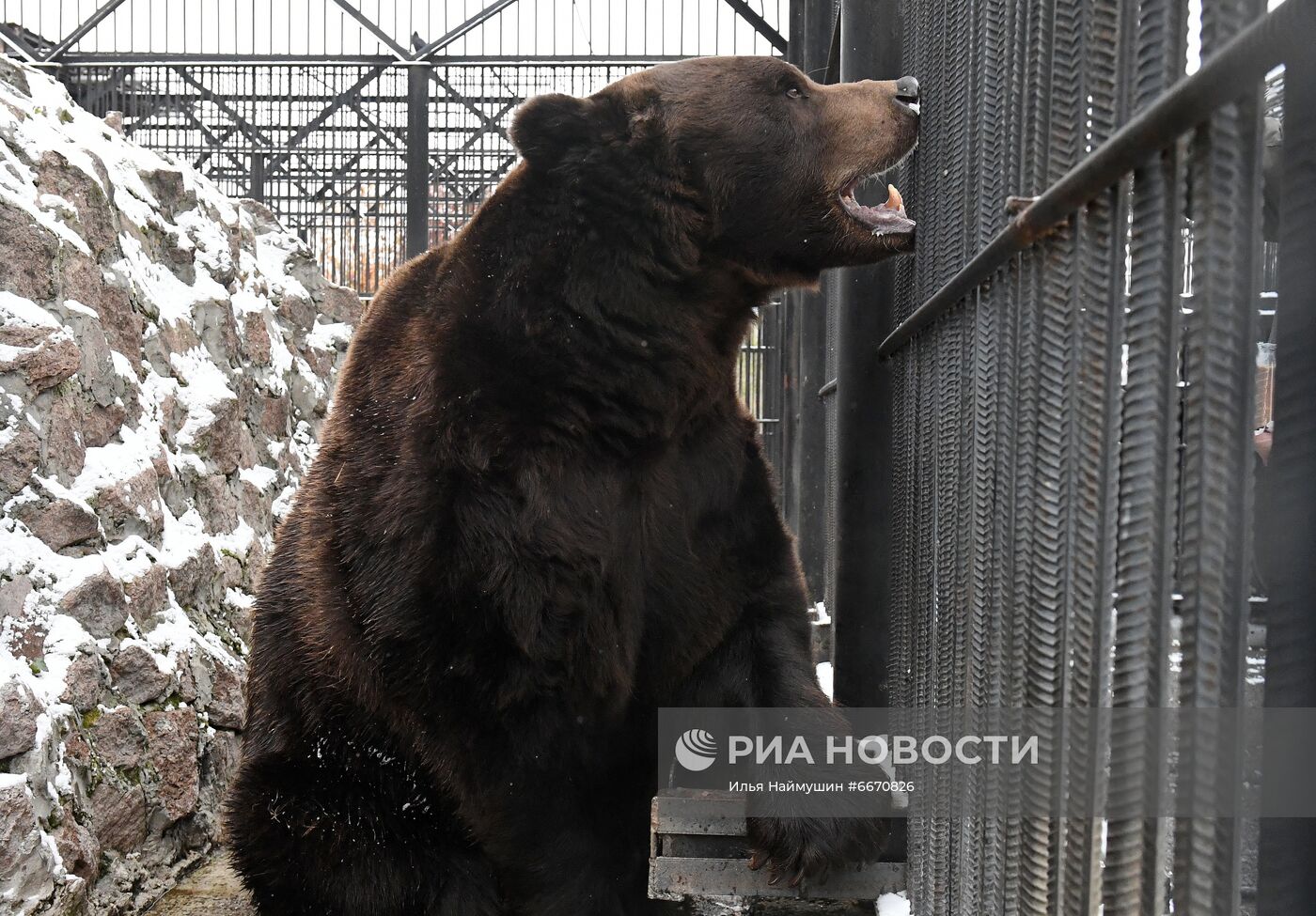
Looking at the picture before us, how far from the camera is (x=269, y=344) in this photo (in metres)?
5.53

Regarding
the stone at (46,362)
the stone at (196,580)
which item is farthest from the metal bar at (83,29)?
the stone at (46,362)

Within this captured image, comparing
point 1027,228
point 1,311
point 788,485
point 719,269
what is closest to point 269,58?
point 788,485

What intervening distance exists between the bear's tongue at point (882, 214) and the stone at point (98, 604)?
237 cm

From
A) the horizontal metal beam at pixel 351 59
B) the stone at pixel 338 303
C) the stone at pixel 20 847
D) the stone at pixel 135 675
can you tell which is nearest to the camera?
the stone at pixel 20 847

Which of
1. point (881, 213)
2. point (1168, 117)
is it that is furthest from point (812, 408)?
point (1168, 117)

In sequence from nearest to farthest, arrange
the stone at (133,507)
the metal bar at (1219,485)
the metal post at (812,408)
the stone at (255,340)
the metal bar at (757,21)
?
the metal bar at (1219,485) < the stone at (133,507) < the metal post at (812,408) < the stone at (255,340) < the metal bar at (757,21)

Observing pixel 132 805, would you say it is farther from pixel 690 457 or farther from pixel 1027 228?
pixel 1027 228

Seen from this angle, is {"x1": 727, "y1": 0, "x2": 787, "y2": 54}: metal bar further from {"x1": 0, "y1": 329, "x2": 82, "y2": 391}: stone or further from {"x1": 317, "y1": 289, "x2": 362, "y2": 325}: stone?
{"x1": 0, "y1": 329, "x2": 82, "y2": 391}: stone

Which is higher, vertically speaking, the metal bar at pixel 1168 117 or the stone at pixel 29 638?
the metal bar at pixel 1168 117

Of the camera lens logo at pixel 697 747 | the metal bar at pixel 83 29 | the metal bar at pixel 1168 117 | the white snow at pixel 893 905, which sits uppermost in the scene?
the metal bar at pixel 83 29

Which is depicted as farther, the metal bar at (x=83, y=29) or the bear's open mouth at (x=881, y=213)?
the metal bar at (x=83, y=29)

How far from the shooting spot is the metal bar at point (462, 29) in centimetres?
864

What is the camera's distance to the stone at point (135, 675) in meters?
3.57

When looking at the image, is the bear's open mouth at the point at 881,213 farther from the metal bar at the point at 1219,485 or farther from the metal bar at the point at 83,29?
the metal bar at the point at 83,29
